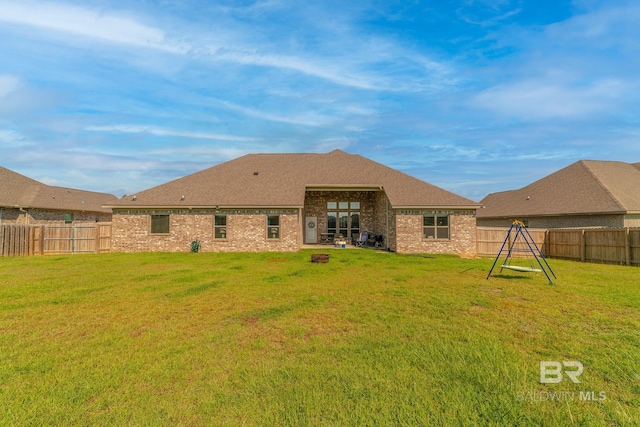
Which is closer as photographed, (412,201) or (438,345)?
(438,345)

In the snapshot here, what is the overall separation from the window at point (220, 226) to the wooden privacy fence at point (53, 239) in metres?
6.74

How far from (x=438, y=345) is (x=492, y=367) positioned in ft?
2.75

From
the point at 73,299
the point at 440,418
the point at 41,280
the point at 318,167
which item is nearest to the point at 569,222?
the point at 318,167

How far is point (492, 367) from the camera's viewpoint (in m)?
4.20

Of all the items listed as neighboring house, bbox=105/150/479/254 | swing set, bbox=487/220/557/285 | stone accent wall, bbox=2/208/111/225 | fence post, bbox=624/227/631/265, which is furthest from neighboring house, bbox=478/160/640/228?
stone accent wall, bbox=2/208/111/225

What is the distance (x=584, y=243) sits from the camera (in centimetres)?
1623

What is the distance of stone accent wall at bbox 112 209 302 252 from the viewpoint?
19.4 meters

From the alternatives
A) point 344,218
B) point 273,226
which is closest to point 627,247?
point 344,218

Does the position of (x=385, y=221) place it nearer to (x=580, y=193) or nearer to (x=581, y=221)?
(x=581, y=221)

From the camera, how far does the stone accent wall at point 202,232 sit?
1936 centimetres

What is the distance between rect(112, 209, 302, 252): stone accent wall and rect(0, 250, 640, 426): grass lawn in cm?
997

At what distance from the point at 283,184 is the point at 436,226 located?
1025cm

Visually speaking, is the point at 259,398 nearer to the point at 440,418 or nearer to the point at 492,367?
the point at 440,418

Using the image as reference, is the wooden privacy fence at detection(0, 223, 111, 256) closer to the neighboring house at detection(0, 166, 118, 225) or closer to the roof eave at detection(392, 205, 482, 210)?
the neighboring house at detection(0, 166, 118, 225)
